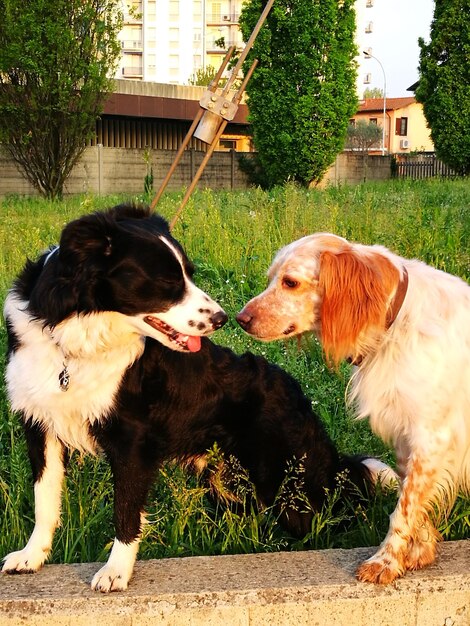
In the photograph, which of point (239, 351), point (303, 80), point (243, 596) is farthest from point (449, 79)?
point (243, 596)

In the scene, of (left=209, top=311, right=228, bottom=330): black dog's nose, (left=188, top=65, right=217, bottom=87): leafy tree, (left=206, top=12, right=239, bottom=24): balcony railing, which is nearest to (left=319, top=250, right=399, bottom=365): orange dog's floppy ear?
(left=209, top=311, right=228, bottom=330): black dog's nose

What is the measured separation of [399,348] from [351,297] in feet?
0.88

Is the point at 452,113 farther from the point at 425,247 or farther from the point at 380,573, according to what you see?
the point at 380,573

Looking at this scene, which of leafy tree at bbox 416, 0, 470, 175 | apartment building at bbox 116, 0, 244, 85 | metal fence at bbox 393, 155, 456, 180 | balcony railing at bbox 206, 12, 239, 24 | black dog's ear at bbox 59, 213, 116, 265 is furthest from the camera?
balcony railing at bbox 206, 12, 239, 24

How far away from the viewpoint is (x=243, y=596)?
2.49 meters

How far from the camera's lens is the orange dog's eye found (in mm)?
3056

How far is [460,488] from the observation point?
318 cm

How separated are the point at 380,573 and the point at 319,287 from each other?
111 centimetres

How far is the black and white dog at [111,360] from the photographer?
2.68 m

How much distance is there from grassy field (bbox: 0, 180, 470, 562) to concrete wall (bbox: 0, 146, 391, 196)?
8.64 meters

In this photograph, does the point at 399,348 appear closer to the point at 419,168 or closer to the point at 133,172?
the point at 133,172

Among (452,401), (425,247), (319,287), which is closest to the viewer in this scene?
(452,401)

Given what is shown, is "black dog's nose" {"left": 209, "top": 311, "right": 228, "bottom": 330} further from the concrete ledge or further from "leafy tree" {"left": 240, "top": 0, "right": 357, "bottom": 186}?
"leafy tree" {"left": 240, "top": 0, "right": 357, "bottom": 186}

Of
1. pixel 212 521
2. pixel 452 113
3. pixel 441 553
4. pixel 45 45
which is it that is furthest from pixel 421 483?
pixel 452 113
